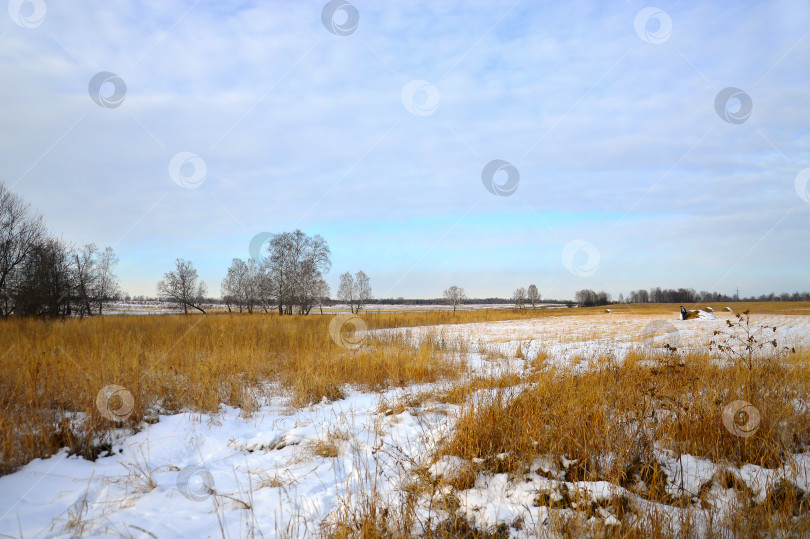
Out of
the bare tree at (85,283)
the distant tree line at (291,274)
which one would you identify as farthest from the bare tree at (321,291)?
the bare tree at (85,283)

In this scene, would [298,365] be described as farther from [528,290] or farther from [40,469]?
[528,290]

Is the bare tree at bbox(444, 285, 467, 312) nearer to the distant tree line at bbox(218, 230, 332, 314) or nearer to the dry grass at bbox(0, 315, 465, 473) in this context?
the distant tree line at bbox(218, 230, 332, 314)

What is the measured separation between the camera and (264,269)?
41.4 metres

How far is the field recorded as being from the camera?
2812 millimetres

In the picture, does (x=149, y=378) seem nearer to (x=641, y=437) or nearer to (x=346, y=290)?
(x=641, y=437)

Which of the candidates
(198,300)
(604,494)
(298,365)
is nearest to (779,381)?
(604,494)

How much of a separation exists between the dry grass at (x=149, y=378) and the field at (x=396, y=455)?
4 centimetres

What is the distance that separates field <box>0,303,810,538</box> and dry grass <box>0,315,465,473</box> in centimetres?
4

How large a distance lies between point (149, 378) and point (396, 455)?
4.58 metres

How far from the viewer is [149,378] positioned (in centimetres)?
590

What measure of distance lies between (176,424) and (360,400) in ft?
8.69

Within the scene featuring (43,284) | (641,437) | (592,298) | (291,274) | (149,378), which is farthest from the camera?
(592,298)

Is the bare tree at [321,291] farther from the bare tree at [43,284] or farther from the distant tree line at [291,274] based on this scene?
the bare tree at [43,284]

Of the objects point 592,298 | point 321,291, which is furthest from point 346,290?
point 592,298
